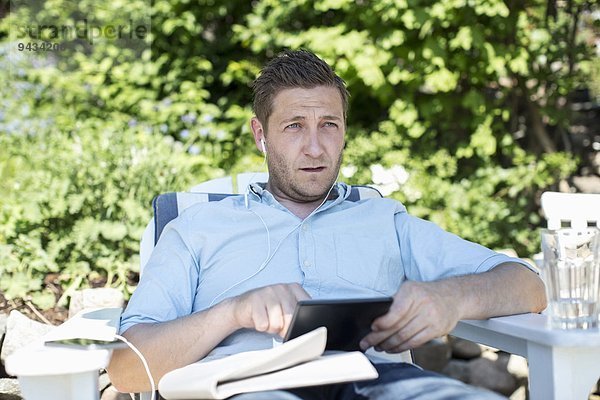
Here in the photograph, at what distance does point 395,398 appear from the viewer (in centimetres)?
174

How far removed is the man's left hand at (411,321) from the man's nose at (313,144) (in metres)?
0.58

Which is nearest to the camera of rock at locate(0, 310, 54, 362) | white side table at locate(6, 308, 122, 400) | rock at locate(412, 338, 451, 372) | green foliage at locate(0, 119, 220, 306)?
white side table at locate(6, 308, 122, 400)

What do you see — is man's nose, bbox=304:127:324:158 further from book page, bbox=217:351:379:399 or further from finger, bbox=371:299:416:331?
book page, bbox=217:351:379:399

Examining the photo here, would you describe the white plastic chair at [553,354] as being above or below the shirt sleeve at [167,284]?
below

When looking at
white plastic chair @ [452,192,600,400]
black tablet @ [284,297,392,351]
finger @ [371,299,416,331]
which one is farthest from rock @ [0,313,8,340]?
white plastic chair @ [452,192,600,400]

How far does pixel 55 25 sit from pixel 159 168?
186cm

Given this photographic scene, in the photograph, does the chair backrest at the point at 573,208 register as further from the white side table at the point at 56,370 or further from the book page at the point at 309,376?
the white side table at the point at 56,370

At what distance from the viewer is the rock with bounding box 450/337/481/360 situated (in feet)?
12.6

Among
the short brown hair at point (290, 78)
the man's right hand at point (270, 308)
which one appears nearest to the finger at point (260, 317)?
the man's right hand at point (270, 308)

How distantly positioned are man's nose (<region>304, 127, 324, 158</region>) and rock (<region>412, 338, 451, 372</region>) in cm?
177

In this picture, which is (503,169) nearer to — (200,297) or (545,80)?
(545,80)

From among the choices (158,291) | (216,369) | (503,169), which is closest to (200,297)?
(158,291)

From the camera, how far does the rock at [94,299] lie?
315 centimetres

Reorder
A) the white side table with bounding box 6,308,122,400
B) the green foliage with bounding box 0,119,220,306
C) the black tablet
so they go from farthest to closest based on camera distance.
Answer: the green foliage with bounding box 0,119,220,306
the black tablet
the white side table with bounding box 6,308,122,400
